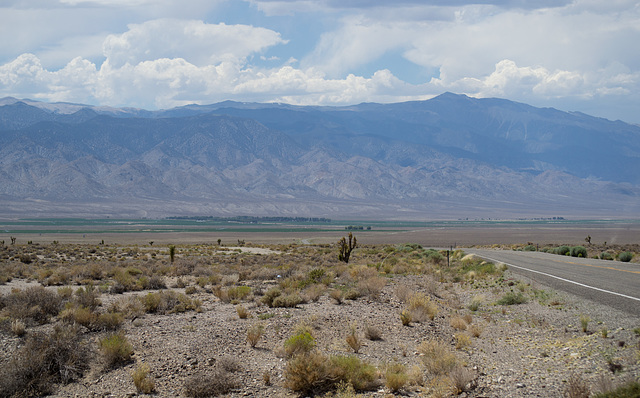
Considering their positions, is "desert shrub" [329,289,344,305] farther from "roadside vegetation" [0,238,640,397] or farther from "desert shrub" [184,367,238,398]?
"desert shrub" [184,367,238,398]

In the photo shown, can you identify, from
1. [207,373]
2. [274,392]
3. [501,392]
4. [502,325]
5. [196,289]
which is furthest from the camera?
[196,289]

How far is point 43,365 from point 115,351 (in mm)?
1240

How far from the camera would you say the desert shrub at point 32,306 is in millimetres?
13164

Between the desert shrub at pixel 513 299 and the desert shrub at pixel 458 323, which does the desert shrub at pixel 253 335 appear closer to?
the desert shrub at pixel 458 323

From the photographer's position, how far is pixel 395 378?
9.05m

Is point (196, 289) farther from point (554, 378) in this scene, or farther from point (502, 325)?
point (554, 378)

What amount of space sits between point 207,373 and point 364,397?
294cm

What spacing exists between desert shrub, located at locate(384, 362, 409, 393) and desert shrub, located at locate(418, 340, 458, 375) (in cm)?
54

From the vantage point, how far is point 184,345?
457 inches

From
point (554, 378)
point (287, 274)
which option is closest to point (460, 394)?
point (554, 378)

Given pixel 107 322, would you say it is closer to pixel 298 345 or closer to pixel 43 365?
pixel 43 365

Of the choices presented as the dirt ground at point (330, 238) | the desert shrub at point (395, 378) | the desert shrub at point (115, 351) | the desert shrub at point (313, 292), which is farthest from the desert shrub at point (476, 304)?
the dirt ground at point (330, 238)

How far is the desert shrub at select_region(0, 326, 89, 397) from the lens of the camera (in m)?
9.38

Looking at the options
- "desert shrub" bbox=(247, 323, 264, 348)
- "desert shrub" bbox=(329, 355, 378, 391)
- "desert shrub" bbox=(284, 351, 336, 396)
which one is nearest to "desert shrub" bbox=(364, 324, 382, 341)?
"desert shrub" bbox=(247, 323, 264, 348)
